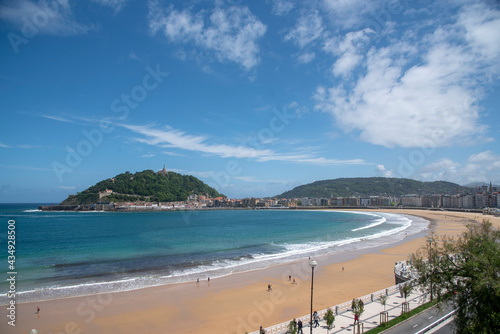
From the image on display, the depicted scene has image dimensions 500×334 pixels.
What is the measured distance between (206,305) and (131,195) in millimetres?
164822

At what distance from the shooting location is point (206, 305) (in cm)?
1777

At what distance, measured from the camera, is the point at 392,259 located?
2934 cm

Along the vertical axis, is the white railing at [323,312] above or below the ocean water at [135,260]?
above

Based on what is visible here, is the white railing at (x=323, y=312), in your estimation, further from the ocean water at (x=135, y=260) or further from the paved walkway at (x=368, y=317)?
the ocean water at (x=135, y=260)

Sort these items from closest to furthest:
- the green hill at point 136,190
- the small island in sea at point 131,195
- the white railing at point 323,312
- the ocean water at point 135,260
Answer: the white railing at point 323,312, the ocean water at point 135,260, the small island in sea at point 131,195, the green hill at point 136,190

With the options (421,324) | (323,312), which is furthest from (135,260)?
(421,324)

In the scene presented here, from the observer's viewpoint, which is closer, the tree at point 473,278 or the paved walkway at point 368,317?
the tree at point 473,278

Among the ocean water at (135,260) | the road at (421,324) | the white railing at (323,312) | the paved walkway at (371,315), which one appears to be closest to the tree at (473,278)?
the road at (421,324)

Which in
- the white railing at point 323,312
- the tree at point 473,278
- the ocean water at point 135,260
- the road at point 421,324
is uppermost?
the tree at point 473,278

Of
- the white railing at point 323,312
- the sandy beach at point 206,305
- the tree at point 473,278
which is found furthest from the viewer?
the sandy beach at point 206,305

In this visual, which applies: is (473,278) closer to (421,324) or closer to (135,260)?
(421,324)

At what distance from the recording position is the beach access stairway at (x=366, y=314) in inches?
463

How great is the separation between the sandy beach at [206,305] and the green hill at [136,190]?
151m

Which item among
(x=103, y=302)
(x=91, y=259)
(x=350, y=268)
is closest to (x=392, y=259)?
(x=350, y=268)
